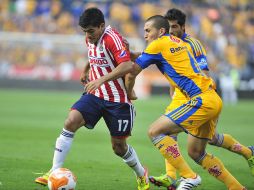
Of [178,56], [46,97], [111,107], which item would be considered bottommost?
[46,97]

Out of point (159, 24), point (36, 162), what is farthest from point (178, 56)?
point (36, 162)

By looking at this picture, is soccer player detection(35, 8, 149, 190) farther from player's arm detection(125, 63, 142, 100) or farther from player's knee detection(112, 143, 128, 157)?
player's arm detection(125, 63, 142, 100)

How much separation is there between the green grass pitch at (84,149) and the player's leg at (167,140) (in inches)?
38.8

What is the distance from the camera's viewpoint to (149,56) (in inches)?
307

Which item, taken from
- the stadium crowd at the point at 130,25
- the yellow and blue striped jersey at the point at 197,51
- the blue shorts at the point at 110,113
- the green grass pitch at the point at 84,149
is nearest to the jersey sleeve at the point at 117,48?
the blue shorts at the point at 110,113

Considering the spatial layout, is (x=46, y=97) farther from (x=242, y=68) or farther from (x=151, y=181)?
Result: (x=151, y=181)

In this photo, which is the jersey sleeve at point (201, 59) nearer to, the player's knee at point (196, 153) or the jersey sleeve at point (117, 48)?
the jersey sleeve at point (117, 48)

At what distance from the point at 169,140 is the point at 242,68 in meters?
24.6

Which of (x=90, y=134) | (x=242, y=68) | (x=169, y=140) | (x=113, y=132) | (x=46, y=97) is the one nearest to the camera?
(x=169, y=140)

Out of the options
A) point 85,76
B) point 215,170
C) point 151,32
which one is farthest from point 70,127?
point 215,170

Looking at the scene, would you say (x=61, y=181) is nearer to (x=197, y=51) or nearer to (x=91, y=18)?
(x=91, y=18)

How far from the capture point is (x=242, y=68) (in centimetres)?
3175

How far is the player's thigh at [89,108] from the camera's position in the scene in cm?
831

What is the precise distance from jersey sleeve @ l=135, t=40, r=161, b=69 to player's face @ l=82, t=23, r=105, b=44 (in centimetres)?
76
